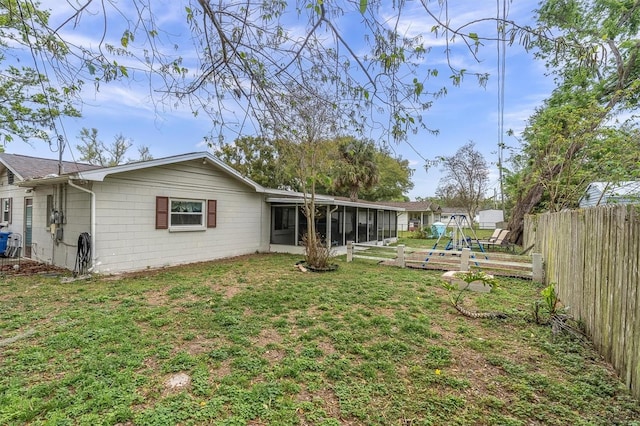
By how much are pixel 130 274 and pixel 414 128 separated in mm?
7864

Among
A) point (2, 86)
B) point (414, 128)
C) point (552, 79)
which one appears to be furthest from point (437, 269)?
point (2, 86)

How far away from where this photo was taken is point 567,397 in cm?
267

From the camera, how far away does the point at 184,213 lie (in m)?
9.49

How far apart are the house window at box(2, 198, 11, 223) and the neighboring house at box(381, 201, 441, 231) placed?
23.5 meters

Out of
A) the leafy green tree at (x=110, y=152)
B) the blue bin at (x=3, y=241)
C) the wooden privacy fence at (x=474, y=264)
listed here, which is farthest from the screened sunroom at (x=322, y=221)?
the leafy green tree at (x=110, y=152)

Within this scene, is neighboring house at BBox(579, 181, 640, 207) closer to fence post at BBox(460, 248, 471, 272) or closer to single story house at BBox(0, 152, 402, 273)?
fence post at BBox(460, 248, 471, 272)

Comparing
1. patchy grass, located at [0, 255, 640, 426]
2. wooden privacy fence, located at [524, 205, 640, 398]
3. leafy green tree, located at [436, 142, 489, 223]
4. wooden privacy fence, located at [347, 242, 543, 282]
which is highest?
leafy green tree, located at [436, 142, 489, 223]

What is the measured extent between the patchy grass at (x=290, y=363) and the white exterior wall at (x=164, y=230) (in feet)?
7.23

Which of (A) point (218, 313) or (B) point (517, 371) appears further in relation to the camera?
(A) point (218, 313)

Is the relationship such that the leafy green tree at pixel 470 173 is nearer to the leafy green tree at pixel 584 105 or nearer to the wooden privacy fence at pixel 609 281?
the leafy green tree at pixel 584 105

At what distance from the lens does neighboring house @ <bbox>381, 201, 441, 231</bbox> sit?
28.5 m

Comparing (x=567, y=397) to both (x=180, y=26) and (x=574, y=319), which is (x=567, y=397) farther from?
(x=180, y=26)

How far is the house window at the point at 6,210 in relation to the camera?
11.5m

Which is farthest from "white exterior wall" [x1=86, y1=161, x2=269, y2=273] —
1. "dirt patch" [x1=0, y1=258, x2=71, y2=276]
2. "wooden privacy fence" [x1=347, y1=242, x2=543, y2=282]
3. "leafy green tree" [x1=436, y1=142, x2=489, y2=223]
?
"leafy green tree" [x1=436, y1=142, x2=489, y2=223]
